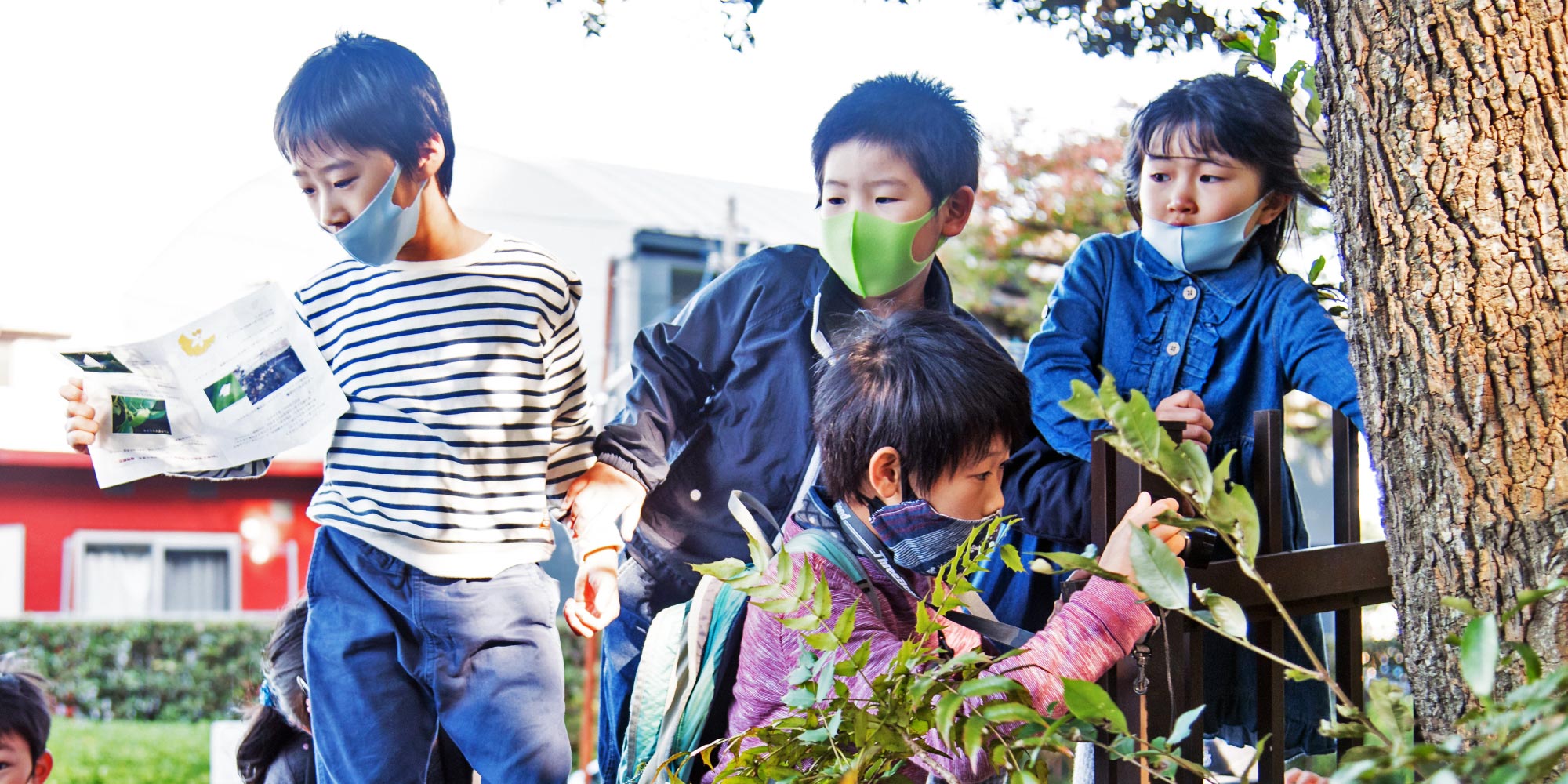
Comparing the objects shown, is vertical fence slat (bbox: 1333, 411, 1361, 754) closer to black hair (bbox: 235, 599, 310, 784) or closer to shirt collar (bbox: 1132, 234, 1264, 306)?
shirt collar (bbox: 1132, 234, 1264, 306)

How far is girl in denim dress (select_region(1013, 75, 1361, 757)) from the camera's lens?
189 centimetres

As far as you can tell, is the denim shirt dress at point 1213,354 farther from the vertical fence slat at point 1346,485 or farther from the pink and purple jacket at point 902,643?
the pink and purple jacket at point 902,643

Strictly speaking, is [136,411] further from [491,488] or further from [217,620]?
[217,620]

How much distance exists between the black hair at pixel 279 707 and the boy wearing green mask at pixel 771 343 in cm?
48

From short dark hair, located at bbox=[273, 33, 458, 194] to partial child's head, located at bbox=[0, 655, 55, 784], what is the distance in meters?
1.05

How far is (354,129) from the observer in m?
1.71

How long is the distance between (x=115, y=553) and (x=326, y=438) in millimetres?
886

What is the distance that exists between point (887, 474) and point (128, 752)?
2.33m

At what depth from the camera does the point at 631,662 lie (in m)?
2.00

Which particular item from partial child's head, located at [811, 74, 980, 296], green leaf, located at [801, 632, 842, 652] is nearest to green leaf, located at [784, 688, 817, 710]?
green leaf, located at [801, 632, 842, 652]

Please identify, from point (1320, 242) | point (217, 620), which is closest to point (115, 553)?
point (217, 620)

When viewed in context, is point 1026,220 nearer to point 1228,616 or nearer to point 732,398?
point 732,398

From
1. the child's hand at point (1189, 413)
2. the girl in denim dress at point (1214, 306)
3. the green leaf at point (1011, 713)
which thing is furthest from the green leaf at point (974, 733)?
the girl in denim dress at point (1214, 306)

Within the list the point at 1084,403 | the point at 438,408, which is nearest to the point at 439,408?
the point at 438,408
